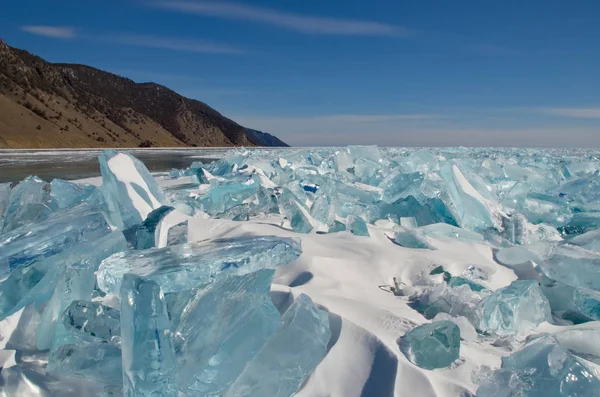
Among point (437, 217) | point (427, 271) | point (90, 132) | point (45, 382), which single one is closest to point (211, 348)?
point (45, 382)

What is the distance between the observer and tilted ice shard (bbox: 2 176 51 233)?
78.1 inches

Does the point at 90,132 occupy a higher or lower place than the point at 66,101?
lower

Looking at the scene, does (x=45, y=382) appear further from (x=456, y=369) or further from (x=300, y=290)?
(x=456, y=369)

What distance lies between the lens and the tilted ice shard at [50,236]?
136 centimetres

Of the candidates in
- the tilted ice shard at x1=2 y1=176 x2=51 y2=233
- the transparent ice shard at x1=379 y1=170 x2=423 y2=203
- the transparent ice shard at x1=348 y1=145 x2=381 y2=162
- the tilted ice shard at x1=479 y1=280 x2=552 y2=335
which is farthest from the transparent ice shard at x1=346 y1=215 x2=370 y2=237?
the transparent ice shard at x1=348 y1=145 x2=381 y2=162

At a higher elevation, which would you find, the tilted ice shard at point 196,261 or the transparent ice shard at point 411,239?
the tilted ice shard at point 196,261

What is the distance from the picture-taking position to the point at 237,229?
225 cm

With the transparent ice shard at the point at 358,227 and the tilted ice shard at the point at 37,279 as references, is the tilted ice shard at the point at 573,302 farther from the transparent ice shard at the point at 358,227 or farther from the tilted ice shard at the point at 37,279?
the tilted ice shard at the point at 37,279

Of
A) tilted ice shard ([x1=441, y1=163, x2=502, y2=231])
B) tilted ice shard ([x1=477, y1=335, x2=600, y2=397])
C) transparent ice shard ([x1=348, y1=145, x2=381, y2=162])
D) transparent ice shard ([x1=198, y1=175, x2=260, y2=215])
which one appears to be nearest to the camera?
tilted ice shard ([x1=477, y1=335, x2=600, y2=397])

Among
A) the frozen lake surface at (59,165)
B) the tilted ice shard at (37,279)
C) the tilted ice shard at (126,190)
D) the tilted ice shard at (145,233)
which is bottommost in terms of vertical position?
the frozen lake surface at (59,165)

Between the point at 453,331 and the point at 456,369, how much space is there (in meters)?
0.10

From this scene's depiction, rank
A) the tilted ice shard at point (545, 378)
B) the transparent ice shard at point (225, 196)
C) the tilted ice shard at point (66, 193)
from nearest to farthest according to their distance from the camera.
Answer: the tilted ice shard at point (545, 378) < the tilted ice shard at point (66, 193) < the transparent ice shard at point (225, 196)

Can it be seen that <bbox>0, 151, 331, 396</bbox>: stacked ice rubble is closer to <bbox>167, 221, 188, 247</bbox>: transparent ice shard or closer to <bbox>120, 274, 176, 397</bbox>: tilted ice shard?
<bbox>120, 274, 176, 397</bbox>: tilted ice shard

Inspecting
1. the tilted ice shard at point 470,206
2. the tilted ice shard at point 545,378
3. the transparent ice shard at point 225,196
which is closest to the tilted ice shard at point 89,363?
the tilted ice shard at point 545,378
